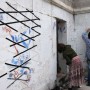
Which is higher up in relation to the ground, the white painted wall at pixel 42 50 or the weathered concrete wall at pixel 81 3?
the weathered concrete wall at pixel 81 3

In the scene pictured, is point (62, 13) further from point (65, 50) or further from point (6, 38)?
point (6, 38)

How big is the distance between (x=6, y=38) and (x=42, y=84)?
2.03m

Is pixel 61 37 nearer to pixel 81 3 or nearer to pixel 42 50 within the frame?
pixel 81 3

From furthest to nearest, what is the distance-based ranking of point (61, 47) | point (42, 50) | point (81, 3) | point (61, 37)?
point (81, 3) < point (61, 37) < point (61, 47) < point (42, 50)

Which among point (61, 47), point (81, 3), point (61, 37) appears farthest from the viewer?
point (81, 3)

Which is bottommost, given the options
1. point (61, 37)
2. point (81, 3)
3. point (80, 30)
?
point (61, 37)

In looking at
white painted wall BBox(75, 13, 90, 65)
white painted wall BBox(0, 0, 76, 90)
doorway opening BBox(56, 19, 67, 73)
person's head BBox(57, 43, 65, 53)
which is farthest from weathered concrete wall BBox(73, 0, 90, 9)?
person's head BBox(57, 43, 65, 53)

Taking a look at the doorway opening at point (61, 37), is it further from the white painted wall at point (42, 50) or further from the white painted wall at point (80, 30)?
the white painted wall at point (80, 30)

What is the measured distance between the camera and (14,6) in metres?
4.63

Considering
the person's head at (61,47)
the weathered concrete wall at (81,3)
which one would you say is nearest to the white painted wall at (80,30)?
Result: the weathered concrete wall at (81,3)

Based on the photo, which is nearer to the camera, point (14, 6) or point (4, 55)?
point (4, 55)

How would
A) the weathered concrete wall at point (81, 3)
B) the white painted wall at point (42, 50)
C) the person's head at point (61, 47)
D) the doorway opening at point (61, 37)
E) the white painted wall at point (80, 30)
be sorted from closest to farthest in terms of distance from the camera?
the white painted wall at point (42, 50)
the person's head at point (61, 47)
the doorway opening at point (61, 37)
the weathered concrete wall at point (81, 3)
the white painted wall at point (80, 30)

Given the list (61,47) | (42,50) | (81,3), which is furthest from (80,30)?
(42,50)

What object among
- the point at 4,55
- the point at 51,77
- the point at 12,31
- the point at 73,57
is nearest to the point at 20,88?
the point at 4,55
